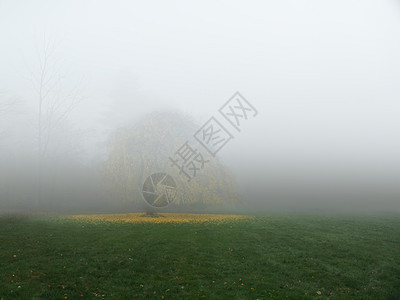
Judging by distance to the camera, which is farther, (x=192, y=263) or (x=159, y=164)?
(x=159, y=164)

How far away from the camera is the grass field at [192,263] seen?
6828 mm

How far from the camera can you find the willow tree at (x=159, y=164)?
20.1 m

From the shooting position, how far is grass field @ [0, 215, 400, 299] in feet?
22.4

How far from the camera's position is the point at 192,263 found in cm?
893

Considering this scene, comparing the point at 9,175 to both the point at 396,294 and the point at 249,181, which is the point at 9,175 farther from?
the point at 396,294

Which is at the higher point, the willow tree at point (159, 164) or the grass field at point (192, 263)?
the willow tree at point (159, 164)

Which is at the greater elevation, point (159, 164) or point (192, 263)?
point (159, 164)

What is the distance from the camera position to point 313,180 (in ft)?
130

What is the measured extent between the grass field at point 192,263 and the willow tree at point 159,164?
6200 millimetres

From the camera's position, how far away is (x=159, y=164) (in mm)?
20438

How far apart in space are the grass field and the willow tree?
20.3 ft

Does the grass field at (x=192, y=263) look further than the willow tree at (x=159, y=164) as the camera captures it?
No

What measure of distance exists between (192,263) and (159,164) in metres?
12.3

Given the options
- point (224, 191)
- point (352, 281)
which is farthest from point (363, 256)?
point (224, 191)
